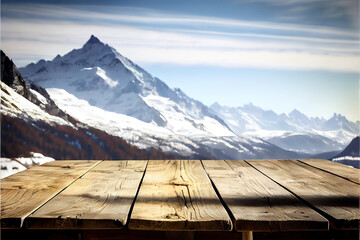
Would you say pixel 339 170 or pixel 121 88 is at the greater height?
pixel 121 88

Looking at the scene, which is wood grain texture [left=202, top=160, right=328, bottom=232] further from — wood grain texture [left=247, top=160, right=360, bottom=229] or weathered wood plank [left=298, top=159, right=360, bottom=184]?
weathered wood plank [left=298, top=159, right=360, bottom=184]

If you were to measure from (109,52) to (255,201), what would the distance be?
476cm

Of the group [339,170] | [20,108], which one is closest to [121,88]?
[20,108]

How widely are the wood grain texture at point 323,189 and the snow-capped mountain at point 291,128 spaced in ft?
14.2

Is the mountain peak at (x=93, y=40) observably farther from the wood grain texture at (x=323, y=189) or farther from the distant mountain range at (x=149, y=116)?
the wood grain texture at (x=323, y=189)

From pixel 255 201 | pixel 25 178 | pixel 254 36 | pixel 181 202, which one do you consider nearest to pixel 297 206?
pixel 255 201

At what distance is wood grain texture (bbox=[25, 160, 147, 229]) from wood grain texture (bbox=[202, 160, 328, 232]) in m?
0.19

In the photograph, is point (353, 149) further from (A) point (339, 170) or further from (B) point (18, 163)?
(A) point (339, 170)

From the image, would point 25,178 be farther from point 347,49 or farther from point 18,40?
point 347,49

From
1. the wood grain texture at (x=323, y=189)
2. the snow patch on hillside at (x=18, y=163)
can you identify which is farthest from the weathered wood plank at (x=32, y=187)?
the snow patch on hillside at (x=18, y=163)

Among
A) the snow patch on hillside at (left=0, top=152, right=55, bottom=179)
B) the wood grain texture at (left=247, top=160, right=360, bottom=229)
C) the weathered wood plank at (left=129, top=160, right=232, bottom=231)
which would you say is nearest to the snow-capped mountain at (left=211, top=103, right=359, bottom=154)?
the snow patch on hillside at (left=0, top=152, right=55, bottom=179)

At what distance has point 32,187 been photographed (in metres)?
0.88

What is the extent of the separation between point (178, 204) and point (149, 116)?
5.14 meters

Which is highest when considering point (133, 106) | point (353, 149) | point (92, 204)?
point (133, 106)
